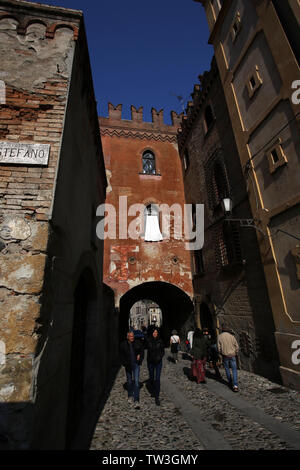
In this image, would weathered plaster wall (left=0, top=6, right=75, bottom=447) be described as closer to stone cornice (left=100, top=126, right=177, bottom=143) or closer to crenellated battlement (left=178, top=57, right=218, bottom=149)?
crenellated battlement (left=178, top=57, right=218, bottom=149)

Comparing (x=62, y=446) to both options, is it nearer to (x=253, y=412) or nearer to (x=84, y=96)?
(x=253, y=412)

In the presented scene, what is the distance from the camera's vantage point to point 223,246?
8.68 m

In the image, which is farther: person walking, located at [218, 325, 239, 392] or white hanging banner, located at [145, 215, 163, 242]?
white hanging banner, located at [145, 215, 163, 242]

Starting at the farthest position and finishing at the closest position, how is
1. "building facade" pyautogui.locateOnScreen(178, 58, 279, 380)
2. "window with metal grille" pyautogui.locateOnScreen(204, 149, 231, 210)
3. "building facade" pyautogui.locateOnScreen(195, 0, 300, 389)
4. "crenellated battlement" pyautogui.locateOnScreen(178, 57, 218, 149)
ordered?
1. "crenellated battlement" pyautogui.locateOnScreen(178, 57, 218, 149)
2. "window with metal grille" pyautogui.locateOnScreen(204, 149, 231, 210)
3. "building facade" pyautogui.locateOnScreen(178, 58, 279, 380)
4. "building facade" pyautogui.locateOnScreen(195, 0, 300, 389)

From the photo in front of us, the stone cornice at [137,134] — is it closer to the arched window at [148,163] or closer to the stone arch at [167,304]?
the arched window at [148,163]

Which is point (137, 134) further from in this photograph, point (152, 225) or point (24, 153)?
point (24, 153)

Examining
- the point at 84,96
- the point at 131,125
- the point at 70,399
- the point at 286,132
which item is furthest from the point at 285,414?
the point at 131,125

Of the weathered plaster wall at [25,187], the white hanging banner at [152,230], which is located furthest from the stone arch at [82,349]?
the white hanging banner at [152,230]

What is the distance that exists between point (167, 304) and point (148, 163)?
9.27 metres

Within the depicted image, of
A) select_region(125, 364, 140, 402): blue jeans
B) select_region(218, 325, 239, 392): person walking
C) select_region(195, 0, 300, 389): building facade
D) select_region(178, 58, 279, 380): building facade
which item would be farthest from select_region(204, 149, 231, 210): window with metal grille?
select_region(125, 364, 140, 402): blue jeans

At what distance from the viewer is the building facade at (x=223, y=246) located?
21.4 feet

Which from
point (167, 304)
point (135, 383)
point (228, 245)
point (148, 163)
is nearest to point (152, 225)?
point (148, 163)

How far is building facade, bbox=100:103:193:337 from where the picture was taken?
37.1ft

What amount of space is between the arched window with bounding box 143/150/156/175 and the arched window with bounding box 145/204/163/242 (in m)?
2.45
